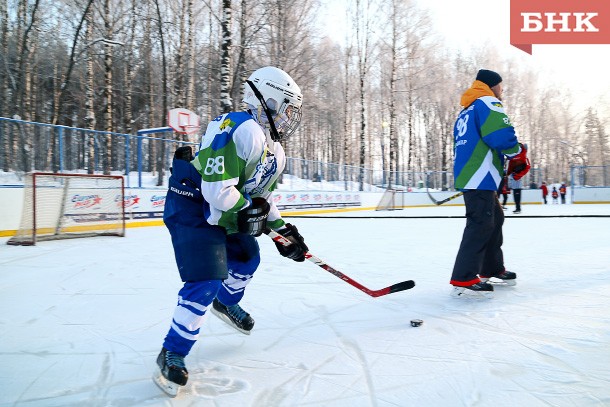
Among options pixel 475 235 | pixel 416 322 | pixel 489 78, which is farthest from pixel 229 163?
pixel 489 78

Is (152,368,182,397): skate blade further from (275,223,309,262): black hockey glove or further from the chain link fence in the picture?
the chain link fence

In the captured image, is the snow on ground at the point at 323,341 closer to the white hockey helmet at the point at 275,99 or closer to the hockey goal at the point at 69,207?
the white hockey helmet at the point at 275,99

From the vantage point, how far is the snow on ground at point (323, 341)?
5.23 feet

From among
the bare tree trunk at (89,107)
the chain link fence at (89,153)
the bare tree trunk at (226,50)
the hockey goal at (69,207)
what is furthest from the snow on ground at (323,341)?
the bare tree trunk at (226,50)

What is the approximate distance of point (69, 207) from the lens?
23.9 feet

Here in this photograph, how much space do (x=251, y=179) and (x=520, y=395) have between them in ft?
4.47

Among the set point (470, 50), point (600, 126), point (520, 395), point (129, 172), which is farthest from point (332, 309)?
point (600, 126)

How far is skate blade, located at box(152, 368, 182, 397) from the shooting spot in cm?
159

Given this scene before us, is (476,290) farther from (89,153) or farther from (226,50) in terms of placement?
(226,50)

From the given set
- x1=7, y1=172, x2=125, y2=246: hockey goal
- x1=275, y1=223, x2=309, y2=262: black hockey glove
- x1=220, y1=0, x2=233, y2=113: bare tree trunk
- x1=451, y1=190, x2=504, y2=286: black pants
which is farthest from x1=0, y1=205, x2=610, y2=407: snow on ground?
x1=220, y1=0, x2=233, y2=113: bare tree trunk

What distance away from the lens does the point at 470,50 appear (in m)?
31.6

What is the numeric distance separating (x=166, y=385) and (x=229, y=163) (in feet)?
2.93

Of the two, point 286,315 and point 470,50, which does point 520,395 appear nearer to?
point 286,315

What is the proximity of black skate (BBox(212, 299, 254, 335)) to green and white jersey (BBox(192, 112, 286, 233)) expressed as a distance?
632mm
